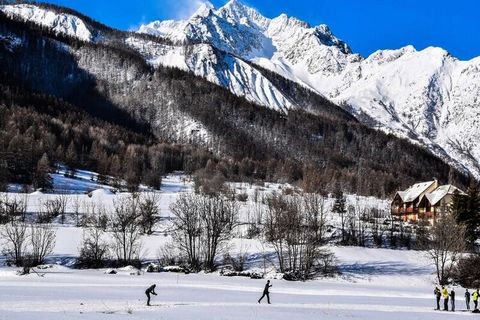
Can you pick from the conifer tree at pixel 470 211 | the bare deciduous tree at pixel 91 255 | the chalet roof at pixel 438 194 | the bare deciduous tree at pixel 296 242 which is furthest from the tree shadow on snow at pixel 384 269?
the chalet roof at pixel 438 194

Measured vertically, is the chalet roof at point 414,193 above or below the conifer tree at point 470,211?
above

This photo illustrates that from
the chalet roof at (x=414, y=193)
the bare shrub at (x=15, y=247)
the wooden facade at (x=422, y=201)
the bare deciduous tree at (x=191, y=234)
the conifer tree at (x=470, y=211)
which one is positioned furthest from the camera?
the chalet roof at (x=414, y=193)

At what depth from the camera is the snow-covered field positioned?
26984 millimetres

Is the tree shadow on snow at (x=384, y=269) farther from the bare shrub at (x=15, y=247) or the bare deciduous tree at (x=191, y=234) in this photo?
the bare shrub at (x=15, y=247)

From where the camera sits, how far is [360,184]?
183875 millimetres

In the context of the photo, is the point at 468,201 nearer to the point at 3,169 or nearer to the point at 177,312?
the point at 177,312

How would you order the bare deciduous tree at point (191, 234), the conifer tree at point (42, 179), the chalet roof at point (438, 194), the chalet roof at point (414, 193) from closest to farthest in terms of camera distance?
the bare deciduous tree at point (191, 234)
the chalet roof at point (438, 194)
the chalet roof at point (414, 193)
the conifer tree at point (42, 179)

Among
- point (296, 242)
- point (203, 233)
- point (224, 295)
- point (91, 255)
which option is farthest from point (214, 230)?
point (224, 295)

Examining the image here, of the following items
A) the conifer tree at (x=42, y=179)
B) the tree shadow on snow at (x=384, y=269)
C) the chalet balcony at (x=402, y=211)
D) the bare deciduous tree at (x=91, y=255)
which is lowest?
the tree shadow on snow at (x=384, y=269)

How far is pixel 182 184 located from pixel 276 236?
92592 mm

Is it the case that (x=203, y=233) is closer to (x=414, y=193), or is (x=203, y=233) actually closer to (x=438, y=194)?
(x=438, y=194)

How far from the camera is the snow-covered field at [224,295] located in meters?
27.0

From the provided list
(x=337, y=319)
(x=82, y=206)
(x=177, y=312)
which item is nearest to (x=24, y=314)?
(x=177, y=312)

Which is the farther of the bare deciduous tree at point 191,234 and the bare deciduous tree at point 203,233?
the bare deciduous tree at point 203,233
